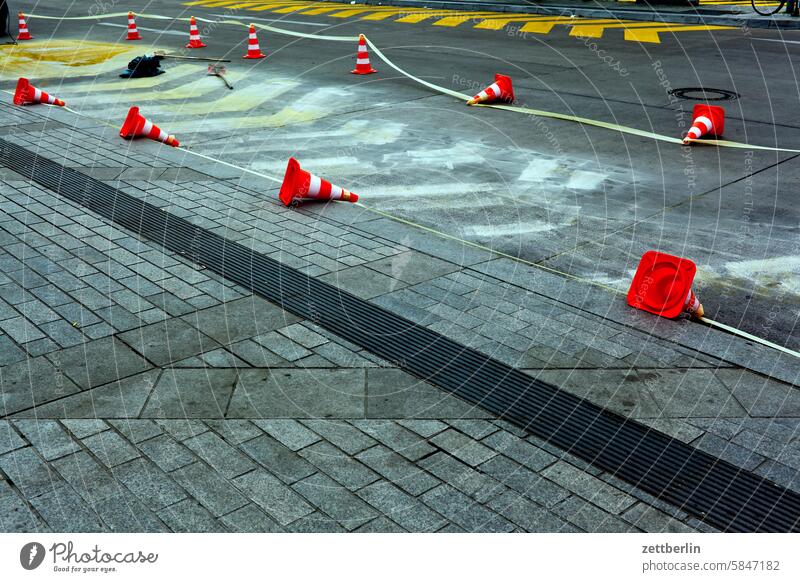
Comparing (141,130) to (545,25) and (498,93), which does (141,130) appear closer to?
(498,93)

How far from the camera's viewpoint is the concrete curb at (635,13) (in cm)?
2253

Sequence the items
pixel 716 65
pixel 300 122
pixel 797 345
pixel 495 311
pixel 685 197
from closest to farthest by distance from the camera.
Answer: pixel 797 345 < pixel 495 311 < pixel 685 197 < pixel 300 122 < pixel 716 65

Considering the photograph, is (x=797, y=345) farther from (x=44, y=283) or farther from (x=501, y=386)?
(x=44, y=283)

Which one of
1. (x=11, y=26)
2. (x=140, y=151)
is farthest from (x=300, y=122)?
(x=11, y=26)

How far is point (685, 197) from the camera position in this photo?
375 inches

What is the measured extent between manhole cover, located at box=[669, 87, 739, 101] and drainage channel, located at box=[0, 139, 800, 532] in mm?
8963

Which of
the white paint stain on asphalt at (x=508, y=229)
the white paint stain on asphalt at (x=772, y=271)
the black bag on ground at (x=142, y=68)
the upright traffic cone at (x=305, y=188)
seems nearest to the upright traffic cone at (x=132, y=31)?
the black bag on ground at (x=142, y=68)

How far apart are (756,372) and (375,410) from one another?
263 cm

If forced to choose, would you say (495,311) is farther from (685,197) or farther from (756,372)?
(685,197)

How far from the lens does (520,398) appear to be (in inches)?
220

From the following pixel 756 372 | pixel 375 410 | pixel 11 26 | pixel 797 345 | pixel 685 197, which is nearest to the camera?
pixel 375 410

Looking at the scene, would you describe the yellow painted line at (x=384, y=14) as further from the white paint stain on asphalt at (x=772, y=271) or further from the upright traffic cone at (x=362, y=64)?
the white paint stain on asphalt at (x=772, y=271)

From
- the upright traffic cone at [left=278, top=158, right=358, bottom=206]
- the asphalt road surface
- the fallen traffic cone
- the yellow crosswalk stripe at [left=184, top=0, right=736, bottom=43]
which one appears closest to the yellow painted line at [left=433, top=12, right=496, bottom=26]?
the yellow crosswalk stripe at [left=184, top=0, right=736, bottom=43]

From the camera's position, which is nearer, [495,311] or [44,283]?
[495,311]
